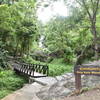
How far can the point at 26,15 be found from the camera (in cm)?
1855

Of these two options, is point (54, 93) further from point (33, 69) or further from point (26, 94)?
point (33, 69)

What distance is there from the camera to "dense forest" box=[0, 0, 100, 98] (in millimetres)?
11893

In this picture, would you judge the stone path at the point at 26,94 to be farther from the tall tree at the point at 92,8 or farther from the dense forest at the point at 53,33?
the tall tree at the point at 92,8

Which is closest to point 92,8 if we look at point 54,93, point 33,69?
point 33,69

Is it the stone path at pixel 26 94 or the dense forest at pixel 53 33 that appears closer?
the stone path at pixel 26 94

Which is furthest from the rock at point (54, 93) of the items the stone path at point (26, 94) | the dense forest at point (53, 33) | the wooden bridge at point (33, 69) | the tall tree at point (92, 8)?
the tall tree at point (92, 8)

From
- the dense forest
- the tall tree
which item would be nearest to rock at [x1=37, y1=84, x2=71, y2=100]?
the dense forest

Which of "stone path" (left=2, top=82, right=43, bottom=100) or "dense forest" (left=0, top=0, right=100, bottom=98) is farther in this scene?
"dense forest" (left=0, top=0, right=100, bottom=98)

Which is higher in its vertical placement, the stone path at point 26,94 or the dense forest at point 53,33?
the dense forest at point 53,33

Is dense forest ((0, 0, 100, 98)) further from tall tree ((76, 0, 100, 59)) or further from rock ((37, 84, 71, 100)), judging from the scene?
rock ((37, 84, 71, 100))

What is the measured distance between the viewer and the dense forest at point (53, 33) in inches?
468

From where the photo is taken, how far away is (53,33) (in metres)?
18.0

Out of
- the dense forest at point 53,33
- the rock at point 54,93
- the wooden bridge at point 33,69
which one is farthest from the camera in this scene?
the dense forest at point 53,33

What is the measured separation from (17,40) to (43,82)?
1146 centimetres
